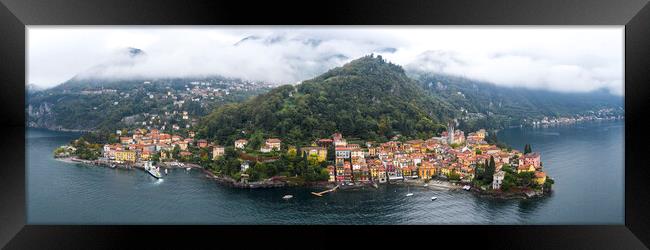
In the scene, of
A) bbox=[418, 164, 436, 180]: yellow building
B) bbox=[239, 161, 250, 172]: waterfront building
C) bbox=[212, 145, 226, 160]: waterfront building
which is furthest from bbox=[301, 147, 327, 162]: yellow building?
bbox=[418, 164, 436, 180]: yellow building

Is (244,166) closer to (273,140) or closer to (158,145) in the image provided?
(273,140)

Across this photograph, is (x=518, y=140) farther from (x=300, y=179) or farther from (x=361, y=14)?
A: (x=361, y=14)

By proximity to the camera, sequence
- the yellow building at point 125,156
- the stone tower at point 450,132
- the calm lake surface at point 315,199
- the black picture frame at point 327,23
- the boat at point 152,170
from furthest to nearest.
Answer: the stone tower at point 450,132
the yellow building at point 125,156
the boat at point 152,170
the calm lake surface at point 315,199
the black picture frame at point 327,23

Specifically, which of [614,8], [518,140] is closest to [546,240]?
[614,8]

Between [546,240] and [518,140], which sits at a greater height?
[518,140]

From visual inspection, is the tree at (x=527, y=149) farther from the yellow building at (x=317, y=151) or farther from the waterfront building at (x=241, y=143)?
the waterfront building at (x=241, y=143)

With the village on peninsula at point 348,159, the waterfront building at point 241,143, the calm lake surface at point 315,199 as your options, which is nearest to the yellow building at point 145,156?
the village on peninsula at point 348,159

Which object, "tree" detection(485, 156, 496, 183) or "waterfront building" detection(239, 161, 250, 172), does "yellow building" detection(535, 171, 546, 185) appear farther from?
"waterfront building" detection(239, 161, 250, 172)
